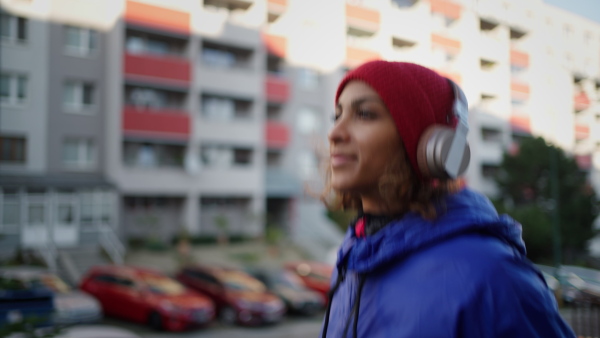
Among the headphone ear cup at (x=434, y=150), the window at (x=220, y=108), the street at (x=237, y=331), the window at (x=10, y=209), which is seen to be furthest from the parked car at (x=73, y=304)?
the window at (x=220, y=108)

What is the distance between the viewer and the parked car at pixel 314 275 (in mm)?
6301

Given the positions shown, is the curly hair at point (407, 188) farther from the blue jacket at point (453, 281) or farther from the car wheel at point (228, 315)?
the car wheel at point (228, 315)

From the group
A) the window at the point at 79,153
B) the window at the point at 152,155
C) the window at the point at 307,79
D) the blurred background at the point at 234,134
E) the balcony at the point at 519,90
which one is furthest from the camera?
the window at the point at 307,79

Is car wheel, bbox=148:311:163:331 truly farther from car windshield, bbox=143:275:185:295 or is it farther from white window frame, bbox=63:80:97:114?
white window frame, bbox=63:80:97:114

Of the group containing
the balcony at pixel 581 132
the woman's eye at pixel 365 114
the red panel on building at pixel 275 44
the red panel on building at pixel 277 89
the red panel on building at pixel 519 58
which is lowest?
the woman's eye at pixel 365 114

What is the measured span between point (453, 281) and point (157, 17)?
7.64m

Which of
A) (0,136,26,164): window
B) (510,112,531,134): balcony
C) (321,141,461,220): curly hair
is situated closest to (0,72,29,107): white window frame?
(0,136,26,164): window

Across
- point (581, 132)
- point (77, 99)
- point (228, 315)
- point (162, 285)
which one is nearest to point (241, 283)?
point (228, 315)

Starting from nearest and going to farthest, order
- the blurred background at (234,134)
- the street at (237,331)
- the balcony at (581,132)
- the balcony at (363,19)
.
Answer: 1. the balcony at (581,132)
2. the blurred background at (234,134)
3. the balcony at (363,19)
4. the street at (237,331)

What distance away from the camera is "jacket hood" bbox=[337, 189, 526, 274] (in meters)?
0.48

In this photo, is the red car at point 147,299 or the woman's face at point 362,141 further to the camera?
the red car at point 147,299

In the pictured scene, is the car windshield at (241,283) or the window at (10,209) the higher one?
the window at (10,209)

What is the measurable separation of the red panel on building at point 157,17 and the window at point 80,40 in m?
0.74

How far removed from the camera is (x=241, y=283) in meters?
5.55
